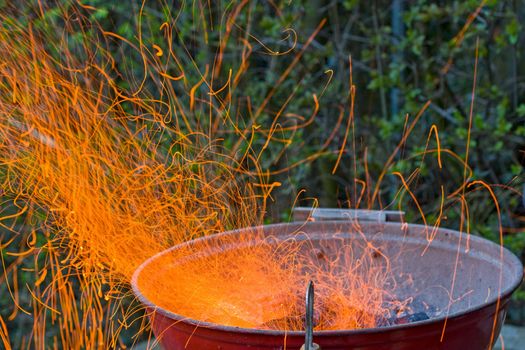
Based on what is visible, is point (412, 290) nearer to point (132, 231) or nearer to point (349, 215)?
point (349, 215)

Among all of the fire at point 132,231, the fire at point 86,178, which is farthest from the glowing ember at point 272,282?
the fire at point 86,178

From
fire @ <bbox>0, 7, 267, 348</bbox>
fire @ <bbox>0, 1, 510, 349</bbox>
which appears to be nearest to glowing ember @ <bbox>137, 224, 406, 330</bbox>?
fire @ <bbox>0, 1, 510, 349</bbox>

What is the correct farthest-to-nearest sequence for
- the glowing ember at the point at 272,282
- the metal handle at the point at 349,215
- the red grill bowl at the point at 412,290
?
1. the metal handle at the point at 349,215
2. the glowing ember at the point at 272,282
3. the red grill bowl at the point at 412,290

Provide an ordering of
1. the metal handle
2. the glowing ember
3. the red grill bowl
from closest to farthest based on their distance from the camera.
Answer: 1. the red grill bowl
2. the glowing ember
3. the metal handle

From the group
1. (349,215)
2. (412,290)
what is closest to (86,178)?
(349,215)

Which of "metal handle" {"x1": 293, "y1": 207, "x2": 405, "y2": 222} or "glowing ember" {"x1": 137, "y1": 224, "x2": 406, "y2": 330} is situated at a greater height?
"metal handle" {"x1": 293, "y1": 207, "x2": 405, "y2": 222}

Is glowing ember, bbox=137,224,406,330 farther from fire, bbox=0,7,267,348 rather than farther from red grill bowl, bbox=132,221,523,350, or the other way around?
fire, bbox=0,7,267,348

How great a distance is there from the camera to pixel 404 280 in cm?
176

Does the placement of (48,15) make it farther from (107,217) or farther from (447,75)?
(447,75)

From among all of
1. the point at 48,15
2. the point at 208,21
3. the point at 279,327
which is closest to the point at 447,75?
the point at 208,21

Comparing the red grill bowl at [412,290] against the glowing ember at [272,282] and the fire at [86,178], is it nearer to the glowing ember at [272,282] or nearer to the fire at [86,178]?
the glowing ember at [272,282]

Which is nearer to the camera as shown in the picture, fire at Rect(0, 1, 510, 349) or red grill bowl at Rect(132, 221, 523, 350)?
red grill bowl at Rect(132, 221, 523, 350)

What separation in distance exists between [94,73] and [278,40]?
1019 mm

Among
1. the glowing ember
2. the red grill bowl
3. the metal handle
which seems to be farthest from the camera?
the metal handle
